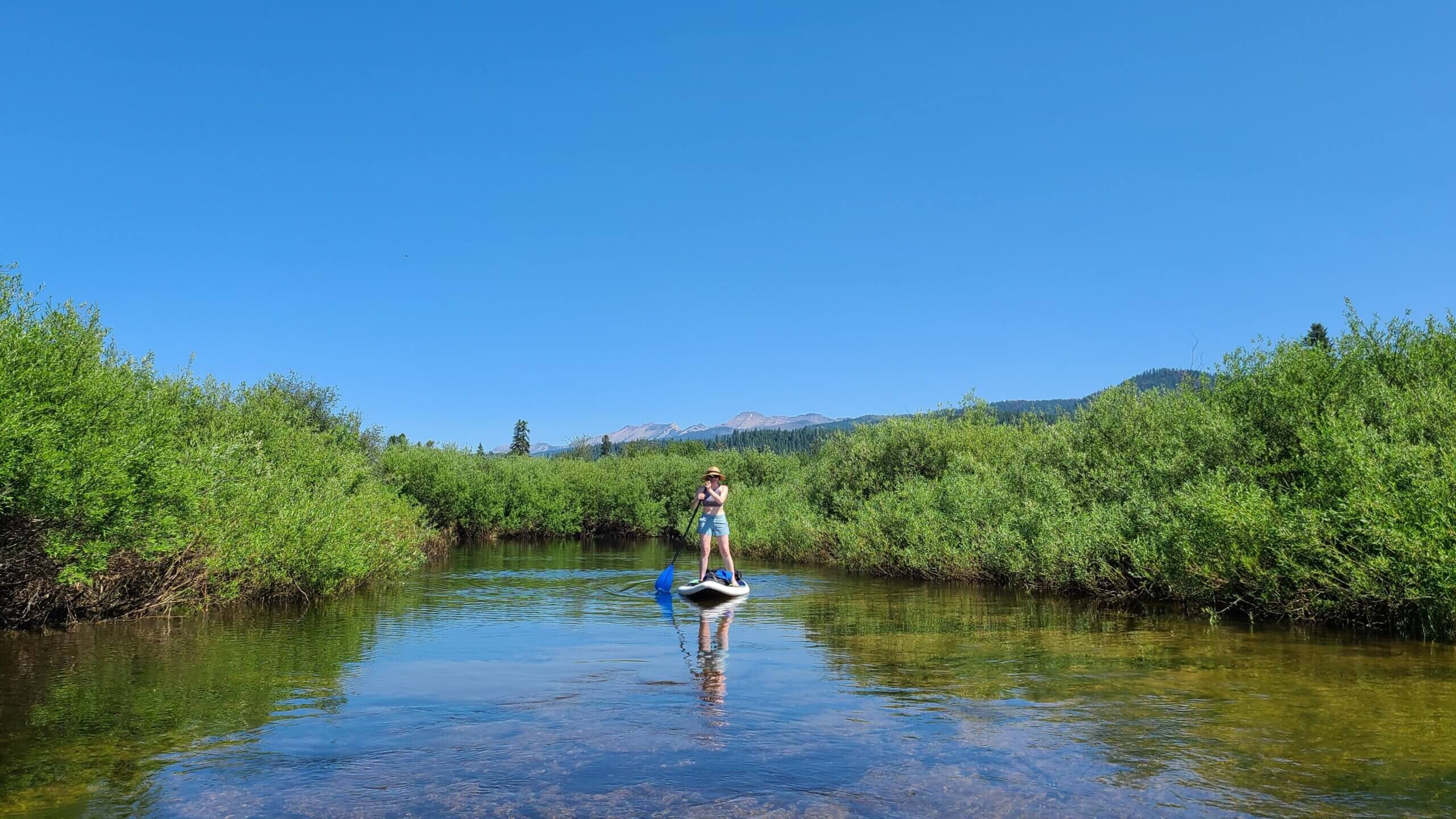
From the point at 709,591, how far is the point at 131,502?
42.6 ft

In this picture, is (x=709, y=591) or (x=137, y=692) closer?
(x=137, y=692)

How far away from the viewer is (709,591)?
2338cm

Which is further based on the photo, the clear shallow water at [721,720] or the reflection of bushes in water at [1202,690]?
the reflection of bushes in water at [1202,690]

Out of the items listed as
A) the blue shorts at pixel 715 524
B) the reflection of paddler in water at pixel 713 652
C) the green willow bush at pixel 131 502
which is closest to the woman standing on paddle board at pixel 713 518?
the blue shorts at pixel 715 524

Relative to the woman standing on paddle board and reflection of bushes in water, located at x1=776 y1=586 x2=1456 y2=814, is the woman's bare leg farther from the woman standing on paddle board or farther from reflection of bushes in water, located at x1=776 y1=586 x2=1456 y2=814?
reflection of bushes in water, located at x1=776 y1=586 x2=1456 y2=814

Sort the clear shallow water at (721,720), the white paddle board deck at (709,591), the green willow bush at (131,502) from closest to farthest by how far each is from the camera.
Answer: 1. the clear shallow water at (721,720)
2. the green willow bush at (131,502)
3. the white paddle board deck at (709,591)

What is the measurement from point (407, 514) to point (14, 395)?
20.0 meters

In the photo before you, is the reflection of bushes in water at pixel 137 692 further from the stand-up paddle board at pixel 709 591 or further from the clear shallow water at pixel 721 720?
the stand-up paddle board at pixel 709 591

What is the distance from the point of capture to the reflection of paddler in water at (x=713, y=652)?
12.1m

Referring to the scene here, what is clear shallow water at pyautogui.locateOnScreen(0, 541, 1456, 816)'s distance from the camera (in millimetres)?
7641

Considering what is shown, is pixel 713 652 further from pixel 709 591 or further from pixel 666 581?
pixel 666 581

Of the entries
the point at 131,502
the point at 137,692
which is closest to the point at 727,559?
the point at 131,502

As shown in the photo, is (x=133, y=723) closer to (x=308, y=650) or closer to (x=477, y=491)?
(x=308, y=650)

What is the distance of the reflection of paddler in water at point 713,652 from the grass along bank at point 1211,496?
29.3 ft
